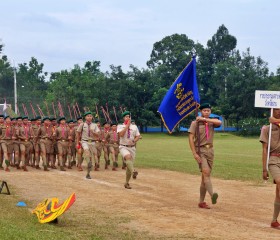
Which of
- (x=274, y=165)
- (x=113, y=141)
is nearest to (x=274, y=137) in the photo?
(x=274, y=165)

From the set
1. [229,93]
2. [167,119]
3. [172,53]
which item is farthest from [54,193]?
[172,53]

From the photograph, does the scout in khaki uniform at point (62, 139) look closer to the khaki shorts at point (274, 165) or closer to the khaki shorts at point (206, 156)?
the khaki shorts at point (206, 156)

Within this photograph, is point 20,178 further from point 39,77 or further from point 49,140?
point 39,77

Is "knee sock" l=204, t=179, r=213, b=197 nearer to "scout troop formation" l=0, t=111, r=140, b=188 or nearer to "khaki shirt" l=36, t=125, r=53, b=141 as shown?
"scout troop formation" l=0, t=111, r=140, b=188

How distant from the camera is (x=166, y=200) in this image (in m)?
12.6

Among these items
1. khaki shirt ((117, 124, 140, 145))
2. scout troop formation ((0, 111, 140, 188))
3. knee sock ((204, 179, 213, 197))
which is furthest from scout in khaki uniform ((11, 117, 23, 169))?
knee sock ((204, 179, 213, 197))

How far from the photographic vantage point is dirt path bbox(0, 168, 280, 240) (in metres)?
9.16

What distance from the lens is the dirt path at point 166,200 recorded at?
916 centimetres

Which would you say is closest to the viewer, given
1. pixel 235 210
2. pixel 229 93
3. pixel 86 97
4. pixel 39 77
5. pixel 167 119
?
pixel 235 210

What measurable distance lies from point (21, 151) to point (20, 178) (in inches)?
156

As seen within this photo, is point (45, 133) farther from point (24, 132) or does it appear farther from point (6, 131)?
point (6, 131)

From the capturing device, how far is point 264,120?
241 feet

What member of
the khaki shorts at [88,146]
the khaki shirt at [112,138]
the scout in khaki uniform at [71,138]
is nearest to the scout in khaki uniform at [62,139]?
the scout in khaki uniform at [71,138]

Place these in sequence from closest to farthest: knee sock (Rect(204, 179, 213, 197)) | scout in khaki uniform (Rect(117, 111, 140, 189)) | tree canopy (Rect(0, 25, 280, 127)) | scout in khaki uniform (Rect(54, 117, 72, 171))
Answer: knee sock (Rect(204, 179, 213, 197)) → scout in khaki uniform (Rect(117, 111, 140, 189)) → scout in khaki uniform (Rect(54, 117, 72, 171)) → tree canopy (Rect(0, 25, 280, 127))
